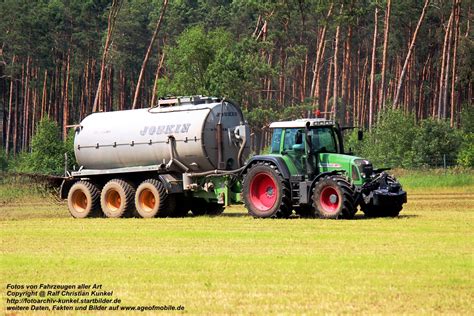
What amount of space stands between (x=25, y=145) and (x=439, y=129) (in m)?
55.8

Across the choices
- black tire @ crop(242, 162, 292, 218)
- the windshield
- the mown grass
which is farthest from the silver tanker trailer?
the mown grass

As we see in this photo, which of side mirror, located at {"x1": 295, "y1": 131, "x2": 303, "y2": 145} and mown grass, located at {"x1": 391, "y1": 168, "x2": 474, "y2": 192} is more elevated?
side mirror, located at {"x1": 295, "y1": 131, "x2": 303, "y2": 145}

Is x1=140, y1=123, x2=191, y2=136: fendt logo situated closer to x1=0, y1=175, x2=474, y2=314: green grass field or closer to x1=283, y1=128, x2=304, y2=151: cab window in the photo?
x1=0, y1=175, x2=474, y2=314: green grass field

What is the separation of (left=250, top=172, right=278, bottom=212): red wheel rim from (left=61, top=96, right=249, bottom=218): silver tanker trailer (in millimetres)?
1132

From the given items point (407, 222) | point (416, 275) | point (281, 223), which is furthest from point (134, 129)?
point (416, 275)

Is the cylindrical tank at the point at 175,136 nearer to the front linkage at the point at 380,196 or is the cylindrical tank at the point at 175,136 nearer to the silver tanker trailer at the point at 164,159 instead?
the silver tanker trailer at the point at 164,159

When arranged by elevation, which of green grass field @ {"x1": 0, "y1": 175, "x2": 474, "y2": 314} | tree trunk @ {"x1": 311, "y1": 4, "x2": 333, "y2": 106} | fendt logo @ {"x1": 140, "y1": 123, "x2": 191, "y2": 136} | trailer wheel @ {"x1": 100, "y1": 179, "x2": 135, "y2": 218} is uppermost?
tree trunk @ {"x1": 311, "y1": 4, "x2": 333, "y2": 106}

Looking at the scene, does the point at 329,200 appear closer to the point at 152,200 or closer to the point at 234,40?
the point at 152,200

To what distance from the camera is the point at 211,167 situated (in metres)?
33.3

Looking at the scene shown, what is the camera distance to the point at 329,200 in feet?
98.3

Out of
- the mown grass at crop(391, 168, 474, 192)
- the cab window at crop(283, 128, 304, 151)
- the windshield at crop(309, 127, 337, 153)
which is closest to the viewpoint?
the cab window at crop(283, 128, 304, 151)

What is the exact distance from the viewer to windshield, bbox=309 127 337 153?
31000 millimetres

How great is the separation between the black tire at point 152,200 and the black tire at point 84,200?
171 cm

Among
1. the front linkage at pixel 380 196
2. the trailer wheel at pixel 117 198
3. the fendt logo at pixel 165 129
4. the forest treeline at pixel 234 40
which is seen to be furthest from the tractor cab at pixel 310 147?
the forest treeline at pixel 234 40
